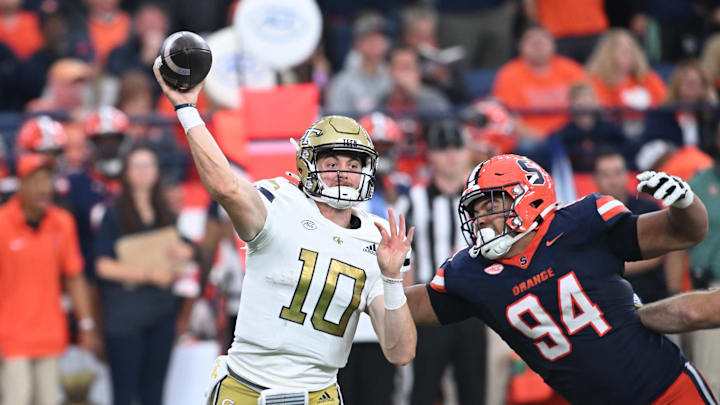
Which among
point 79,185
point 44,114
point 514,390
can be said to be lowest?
point 514,390

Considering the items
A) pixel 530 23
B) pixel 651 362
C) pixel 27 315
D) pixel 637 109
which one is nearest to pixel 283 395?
pixel 651 362

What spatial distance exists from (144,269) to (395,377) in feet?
5.99

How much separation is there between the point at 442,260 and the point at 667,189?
9.83 feet

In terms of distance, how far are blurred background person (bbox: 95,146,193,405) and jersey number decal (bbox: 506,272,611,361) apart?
11.4 feet

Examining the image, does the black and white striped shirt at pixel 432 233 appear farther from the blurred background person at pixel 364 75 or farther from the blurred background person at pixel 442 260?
the blurred background person at pixel 364 75

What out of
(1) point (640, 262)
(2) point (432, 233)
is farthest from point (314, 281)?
(1) point (640, 262)

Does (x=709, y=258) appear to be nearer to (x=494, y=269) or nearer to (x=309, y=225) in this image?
(x=494, y=269)

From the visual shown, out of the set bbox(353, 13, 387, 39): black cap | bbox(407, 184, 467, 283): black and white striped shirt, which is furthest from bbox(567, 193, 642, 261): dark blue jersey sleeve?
bbox(353, 13, 387, 39): black cap

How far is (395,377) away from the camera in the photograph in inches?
273

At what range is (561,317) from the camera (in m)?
4.12

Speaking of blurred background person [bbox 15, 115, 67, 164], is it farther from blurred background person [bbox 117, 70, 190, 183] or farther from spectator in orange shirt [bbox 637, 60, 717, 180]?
spectator in orange shirt [bbox 637, 60, 717, 180]

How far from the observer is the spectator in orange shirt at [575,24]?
10148 millimetres

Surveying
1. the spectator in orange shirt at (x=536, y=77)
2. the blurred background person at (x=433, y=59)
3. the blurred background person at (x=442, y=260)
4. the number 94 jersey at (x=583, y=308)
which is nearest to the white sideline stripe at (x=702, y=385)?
the number 94 jersey at (x=583, y=308)

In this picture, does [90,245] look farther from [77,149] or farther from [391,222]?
[391,222]
